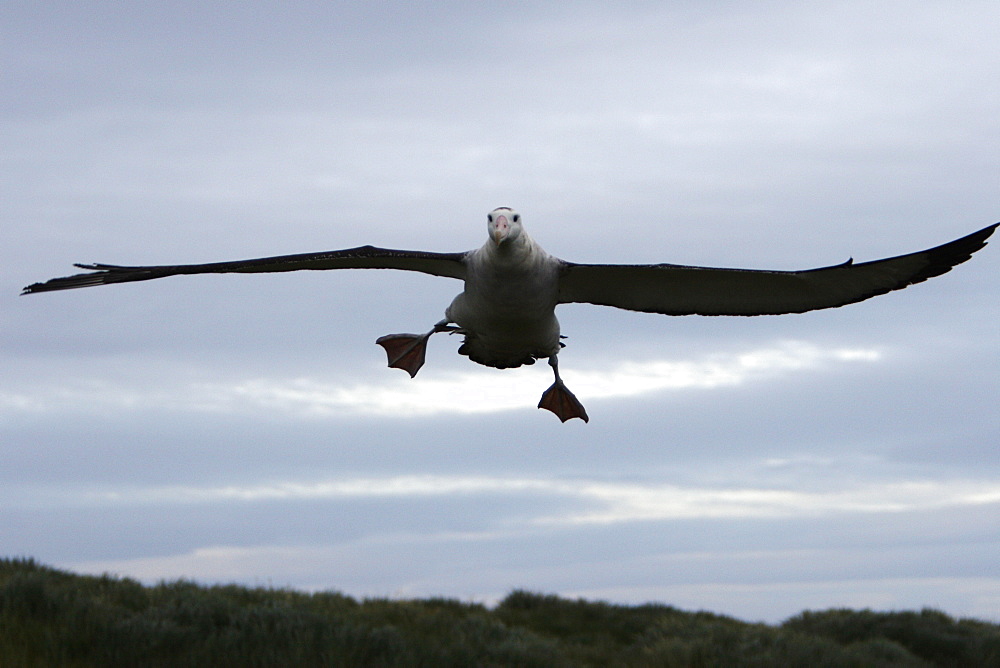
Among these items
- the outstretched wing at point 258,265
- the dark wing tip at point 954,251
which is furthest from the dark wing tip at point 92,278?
the dark wing tip at point 954,251

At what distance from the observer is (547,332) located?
1105 cm

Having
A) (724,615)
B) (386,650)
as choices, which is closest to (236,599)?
(386,650)

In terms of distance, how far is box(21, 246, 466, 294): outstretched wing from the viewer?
10.4 m

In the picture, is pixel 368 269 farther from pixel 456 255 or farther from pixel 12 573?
pixel 12 573

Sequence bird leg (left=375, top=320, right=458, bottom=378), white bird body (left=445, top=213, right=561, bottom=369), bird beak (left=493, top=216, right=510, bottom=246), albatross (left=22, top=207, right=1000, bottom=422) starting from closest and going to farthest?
bird beak (left=493, top=216, right=510, bottom=246) < white bird body (left=445, top=213, right=561, bottom=369) < albatross (left=22, top=207, right=1000, bottom=422) < bird leg (left=375, top=320, right=458, bottom=378)

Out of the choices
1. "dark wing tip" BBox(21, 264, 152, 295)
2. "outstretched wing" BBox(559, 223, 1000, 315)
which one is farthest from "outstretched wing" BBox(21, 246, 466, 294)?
"outstretched wing" BBox(559, 223, 1000, 315)

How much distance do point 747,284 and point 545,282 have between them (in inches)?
92.4

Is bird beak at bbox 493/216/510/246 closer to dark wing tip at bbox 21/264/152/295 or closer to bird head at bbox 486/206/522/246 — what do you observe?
bird head at bbox 486/206/522/246

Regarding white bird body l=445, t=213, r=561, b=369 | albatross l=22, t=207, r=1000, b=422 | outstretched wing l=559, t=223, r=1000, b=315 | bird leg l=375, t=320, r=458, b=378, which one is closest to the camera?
white bird body l=445, t=213, r=561, b=369

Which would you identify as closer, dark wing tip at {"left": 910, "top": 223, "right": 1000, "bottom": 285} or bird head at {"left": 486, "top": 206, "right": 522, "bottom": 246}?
bird head at {"left": 486, "top": 206, "right": 522, "bottom": 246}

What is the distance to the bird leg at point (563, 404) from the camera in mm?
12864

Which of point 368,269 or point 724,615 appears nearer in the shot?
point 368,269

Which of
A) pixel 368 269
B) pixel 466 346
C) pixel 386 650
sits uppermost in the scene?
pixel 368 269

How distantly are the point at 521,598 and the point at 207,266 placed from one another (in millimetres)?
14582
